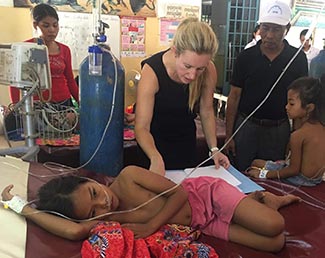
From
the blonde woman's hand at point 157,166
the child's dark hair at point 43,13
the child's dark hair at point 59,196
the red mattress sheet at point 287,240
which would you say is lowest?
the red mattress sheet at point 287,240

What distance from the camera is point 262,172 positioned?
1.75 m

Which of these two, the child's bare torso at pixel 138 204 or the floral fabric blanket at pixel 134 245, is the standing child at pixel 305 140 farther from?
the floral fabric blanket at pixel 134 245

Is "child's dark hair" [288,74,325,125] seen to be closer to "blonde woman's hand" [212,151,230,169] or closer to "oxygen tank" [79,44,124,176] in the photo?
"blonde woman's hand" [212,151,230,169]

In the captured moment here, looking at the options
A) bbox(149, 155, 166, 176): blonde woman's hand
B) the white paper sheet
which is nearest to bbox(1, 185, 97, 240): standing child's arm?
bbox(149, 155, 166, 176): blonde woman's hand

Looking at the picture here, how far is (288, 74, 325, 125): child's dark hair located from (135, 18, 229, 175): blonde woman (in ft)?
1.58

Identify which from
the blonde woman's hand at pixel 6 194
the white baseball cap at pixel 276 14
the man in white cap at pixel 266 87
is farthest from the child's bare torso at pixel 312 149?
the blonde woman's hand at pixel 6 194

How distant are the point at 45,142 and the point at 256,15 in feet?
9.06

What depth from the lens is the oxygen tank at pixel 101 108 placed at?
1553 mm

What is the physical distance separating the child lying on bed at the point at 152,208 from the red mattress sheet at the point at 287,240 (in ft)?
0.09

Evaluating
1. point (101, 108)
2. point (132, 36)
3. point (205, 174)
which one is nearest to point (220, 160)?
point (205, 174)

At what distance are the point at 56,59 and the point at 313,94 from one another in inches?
63.3

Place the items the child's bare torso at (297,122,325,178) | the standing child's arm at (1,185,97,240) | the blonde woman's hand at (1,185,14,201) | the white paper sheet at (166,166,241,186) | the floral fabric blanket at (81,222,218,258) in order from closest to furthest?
the floral fabric blanket at (81,222,218,258) < the standing child's arm at (1,185,97,240) < the blonde woman's hand at (1,185,14,201) < the white paper sheet at (166,166,241,186) < the child's bare torso at (297,122,325,178)

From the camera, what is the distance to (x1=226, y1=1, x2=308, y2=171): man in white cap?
6.38ft

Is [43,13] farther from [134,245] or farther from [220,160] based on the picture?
[134,245]
